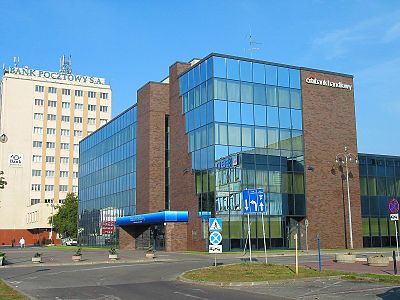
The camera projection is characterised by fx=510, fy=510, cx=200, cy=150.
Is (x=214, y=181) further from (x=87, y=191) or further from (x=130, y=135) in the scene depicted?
(x=87, y=191)

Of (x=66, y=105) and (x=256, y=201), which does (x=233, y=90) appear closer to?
(x=256, y=201)

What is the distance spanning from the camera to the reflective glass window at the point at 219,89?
146ft

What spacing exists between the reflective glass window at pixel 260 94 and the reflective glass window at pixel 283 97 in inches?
Result: 67.2

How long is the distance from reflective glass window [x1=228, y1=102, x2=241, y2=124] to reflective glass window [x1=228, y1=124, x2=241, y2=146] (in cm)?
50

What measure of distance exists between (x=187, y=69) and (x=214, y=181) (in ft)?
39.1

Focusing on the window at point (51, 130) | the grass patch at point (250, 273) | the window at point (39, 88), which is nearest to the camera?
the grass patch at point (250, 273)

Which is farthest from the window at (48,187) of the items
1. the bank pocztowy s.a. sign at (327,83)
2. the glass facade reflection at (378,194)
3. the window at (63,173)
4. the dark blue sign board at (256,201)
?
the dark blue sign board at (256,201)

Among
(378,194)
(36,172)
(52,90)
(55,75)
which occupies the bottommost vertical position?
(378,194)

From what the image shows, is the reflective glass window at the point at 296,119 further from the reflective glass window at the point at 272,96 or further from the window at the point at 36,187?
the window at the point at 36,187

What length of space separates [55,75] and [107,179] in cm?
5782

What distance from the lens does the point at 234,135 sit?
44.8 meters

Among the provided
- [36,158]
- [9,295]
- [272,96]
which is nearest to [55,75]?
[36,158]

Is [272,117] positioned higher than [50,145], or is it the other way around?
[50,145]

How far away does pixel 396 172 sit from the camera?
5456 cm
